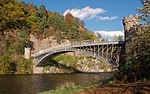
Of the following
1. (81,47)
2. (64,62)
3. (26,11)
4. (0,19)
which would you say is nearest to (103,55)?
(81,47)

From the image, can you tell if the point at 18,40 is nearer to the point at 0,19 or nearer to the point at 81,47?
the point at 0,19

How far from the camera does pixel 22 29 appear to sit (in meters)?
87.1

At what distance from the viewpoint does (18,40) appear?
2965 inches

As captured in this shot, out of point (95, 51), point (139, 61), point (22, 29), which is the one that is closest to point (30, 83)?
point (95, 51)

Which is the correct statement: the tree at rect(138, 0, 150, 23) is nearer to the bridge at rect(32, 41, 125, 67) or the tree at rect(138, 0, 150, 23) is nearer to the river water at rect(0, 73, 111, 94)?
the river water at rect(0, 73, 111, 94)

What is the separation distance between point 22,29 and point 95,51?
36.7 metres

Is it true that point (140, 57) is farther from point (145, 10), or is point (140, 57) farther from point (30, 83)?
point (30, 83)

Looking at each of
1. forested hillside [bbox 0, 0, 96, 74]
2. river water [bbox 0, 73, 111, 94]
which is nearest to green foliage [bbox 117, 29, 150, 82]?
river water [bbox 0, 73, 111, 94]

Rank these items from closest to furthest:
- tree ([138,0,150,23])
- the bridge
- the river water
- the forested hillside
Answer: tree ([138,0,150,23]) < the river water < the bridge < the forested hillside

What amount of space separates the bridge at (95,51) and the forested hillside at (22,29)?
11.5 ft

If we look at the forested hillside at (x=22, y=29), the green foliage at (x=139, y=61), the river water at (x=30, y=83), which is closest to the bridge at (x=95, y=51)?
the forested hillside at (x=22, y=29)

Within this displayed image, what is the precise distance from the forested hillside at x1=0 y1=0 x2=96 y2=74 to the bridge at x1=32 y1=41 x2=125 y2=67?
350 centimetres

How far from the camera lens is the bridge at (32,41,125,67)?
48.2m

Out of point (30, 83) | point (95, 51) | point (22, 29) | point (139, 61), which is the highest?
point (22, 29)
